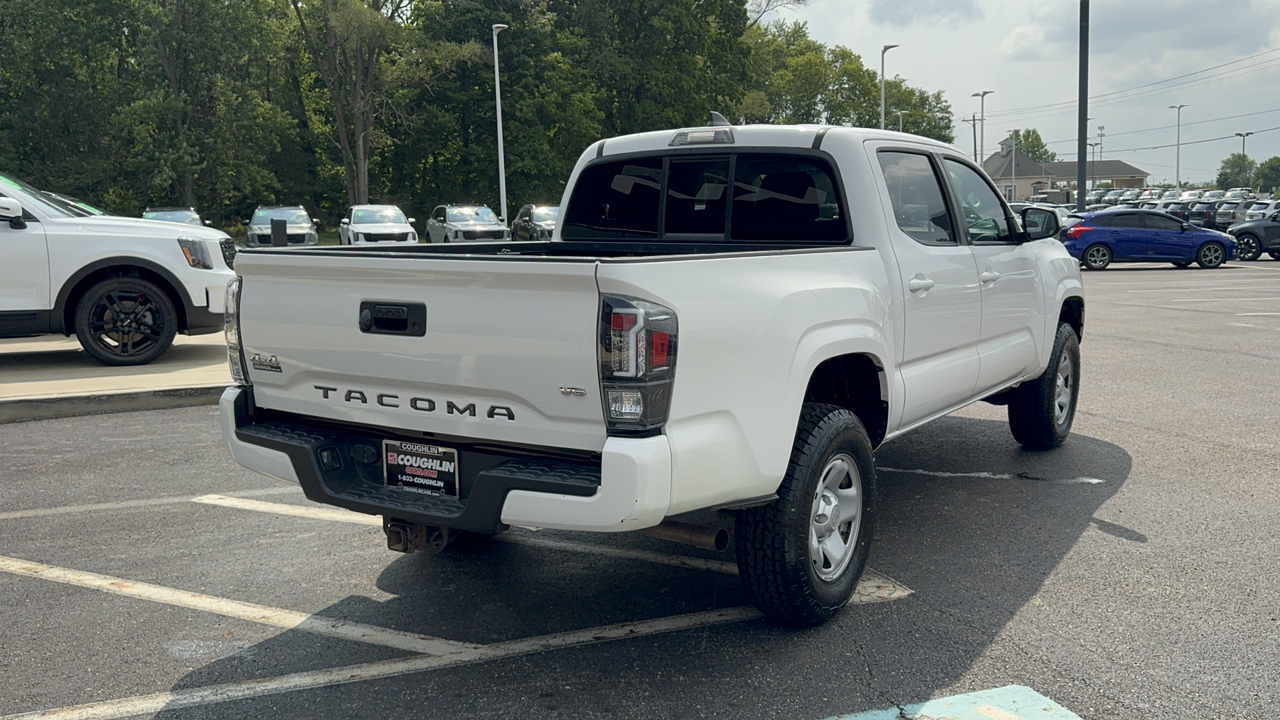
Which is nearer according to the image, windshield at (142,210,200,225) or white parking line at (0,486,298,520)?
white parking line at (0,486,298,520)

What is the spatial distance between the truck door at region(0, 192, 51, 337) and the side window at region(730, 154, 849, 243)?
7.16 meters

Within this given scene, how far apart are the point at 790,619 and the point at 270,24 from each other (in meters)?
47.1

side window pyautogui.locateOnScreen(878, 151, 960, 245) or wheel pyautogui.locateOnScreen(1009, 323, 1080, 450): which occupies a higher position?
side window pyautogui.locateOnScreen(878, 151, 960, 245)

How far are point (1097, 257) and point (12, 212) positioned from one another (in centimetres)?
2351

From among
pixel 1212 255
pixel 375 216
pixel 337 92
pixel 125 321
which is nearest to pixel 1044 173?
pixel 337 92

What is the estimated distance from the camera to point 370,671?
372cm

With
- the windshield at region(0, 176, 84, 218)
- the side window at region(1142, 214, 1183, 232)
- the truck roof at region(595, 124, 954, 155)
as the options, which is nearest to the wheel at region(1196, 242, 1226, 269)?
the side window at region(1142, 214, 1183, 232)

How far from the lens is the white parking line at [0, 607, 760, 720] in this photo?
11.3 feet

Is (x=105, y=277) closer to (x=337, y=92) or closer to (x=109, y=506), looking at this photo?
(x=109, y=506)

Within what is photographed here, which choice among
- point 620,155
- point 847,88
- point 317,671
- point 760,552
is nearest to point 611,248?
point 620,155

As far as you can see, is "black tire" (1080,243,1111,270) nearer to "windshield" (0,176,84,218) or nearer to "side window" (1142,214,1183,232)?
"side window" (1142,214,1183,232)

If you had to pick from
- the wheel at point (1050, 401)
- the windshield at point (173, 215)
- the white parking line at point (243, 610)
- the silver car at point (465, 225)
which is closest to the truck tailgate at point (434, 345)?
the white parking line at point (243, 610)

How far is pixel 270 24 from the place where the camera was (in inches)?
1796

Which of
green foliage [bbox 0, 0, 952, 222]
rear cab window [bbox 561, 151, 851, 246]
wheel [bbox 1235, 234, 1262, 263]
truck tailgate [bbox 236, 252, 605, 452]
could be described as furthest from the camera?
green foliage [bbox 0, 0, 952, 222]
